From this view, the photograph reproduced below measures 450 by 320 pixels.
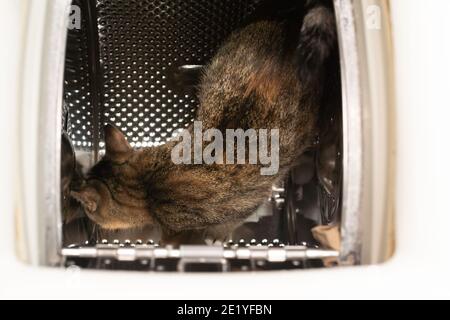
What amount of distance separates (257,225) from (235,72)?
1.13 ft

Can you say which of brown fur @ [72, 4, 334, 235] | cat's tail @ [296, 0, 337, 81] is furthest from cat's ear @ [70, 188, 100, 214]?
cat's tail @ [296, 0, 337, 81]

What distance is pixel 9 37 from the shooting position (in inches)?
30.0

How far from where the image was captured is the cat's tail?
931mm

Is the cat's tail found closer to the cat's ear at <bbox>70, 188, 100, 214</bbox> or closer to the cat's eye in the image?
the cat's eye

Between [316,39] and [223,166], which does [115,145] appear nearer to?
[223,166]

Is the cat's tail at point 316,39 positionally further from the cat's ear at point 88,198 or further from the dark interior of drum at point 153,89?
the cat's ear at point 88,198

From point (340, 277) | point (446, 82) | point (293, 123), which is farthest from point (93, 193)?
point (446, 82)

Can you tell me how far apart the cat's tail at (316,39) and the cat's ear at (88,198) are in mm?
499

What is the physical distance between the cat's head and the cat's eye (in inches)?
1.5

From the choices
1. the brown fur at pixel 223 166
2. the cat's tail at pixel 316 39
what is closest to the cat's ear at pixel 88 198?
the brown fur at pixel 223 166

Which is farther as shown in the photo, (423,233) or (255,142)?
(255,142)

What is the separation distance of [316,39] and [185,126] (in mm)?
376
